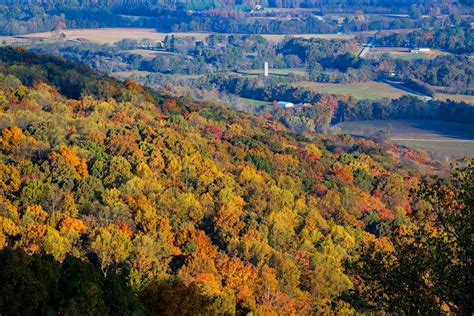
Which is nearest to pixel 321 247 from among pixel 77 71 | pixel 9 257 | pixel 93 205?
pixel 93 205

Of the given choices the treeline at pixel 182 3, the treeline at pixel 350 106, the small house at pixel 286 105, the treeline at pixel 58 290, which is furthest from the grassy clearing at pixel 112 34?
the treeline at pixel 58 290

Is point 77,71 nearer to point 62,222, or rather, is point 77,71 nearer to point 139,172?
point 139,172

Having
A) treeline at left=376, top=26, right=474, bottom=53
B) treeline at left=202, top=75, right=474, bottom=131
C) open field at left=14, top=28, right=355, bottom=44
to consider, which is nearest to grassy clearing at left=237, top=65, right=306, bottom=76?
treeline at left=202, top=75, right=474, bottom=131

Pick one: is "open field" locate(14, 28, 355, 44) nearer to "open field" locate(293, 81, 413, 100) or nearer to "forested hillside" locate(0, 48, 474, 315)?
"open field" locate(293, 81, 413, 100)

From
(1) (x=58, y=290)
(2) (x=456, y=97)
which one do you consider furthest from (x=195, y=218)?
(2) (x=456, y=97)

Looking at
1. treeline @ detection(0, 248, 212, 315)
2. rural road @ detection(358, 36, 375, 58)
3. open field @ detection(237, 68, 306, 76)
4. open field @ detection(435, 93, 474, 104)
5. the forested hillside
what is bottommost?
open field @ detection(237, 68, 306, 76)

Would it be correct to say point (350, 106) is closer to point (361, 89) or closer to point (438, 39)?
point (361, 89)

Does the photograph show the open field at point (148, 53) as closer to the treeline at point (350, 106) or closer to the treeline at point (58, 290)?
the treeline at point (350, 106)
